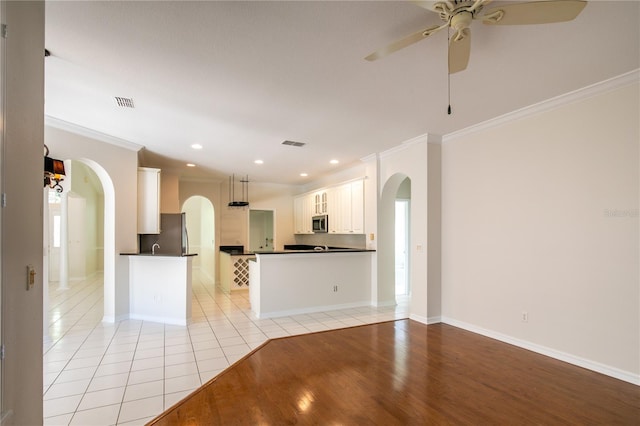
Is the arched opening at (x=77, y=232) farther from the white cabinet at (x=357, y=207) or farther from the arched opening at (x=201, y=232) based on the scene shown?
the white cabinet at (x=357, y=207)

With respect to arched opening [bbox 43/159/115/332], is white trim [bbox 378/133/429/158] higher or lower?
higher

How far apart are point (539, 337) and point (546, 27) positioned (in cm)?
312

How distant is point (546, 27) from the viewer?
2.24 m

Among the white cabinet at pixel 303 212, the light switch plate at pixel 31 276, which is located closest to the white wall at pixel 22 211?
the light switch plate at pixel 31 276

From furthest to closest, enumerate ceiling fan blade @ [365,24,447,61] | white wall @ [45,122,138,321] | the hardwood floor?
white wall @ [45,122,138,321] < the hardwood floor < ceiling fan blade @ [365,24,447,61]

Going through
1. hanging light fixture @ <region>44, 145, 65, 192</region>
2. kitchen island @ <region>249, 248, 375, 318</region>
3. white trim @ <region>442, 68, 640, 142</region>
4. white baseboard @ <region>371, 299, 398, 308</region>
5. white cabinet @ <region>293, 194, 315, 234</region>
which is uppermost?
white trim @ <region>442, 68, 640, 142</region>

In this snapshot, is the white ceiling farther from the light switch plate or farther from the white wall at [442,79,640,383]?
the light switch plate

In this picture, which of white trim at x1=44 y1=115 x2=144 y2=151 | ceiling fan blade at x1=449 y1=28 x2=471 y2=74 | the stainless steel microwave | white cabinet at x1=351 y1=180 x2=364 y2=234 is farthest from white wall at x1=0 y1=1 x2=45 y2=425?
the stainless steel microwave

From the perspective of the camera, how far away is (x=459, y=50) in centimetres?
214

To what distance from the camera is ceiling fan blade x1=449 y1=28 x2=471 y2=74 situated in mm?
1993

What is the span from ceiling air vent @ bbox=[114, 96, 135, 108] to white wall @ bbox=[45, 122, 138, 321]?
1.41m

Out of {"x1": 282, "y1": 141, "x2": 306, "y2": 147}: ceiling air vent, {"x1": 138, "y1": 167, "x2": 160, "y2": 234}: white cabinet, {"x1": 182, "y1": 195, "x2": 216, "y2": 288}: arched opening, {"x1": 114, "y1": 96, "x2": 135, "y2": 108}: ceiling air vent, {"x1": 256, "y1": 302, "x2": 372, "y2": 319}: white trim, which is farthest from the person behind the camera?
{"x1": 182, "y1": 195, "x2": 216, "y2": 288}: arched opening

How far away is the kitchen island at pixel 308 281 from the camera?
17.4 feet

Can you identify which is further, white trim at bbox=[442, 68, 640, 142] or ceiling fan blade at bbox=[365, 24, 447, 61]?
white trim at bbox=[442, 68, 640, 142]
